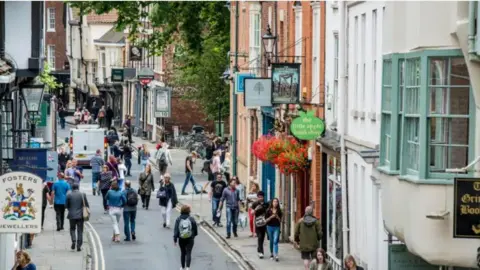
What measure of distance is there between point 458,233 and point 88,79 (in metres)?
92.1

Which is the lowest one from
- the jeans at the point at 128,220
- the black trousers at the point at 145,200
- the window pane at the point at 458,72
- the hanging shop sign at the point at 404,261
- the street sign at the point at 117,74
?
the black trousers at the point at 145,200

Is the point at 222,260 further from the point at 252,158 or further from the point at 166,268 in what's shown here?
the point at 252,158

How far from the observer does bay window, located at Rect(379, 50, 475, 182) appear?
64.7ft

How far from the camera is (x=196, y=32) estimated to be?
2517 inches

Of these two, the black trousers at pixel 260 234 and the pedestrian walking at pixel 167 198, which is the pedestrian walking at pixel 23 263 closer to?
the black trousers at pixel 260 234

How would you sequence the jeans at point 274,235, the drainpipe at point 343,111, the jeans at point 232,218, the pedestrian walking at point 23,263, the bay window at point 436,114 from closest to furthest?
1. the bay window at point 436,114
2. the pedestrian walking at point 23,263
3. the drainpipe at point 343,111
4. the jeans at point 274,235
5. the jeans at point 232,218

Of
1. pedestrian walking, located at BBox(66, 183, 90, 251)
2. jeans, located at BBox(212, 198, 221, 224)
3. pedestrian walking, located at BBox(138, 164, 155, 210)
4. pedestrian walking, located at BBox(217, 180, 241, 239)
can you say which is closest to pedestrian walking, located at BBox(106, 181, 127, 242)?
pedestrian walking, located at BBox(66, 183, 90, 251)

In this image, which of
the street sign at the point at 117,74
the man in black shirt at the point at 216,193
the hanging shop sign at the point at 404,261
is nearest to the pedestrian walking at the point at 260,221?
the man in black shirt at the point at 216,193

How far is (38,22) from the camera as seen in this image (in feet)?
95.3

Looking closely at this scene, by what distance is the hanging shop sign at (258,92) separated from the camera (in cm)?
4112

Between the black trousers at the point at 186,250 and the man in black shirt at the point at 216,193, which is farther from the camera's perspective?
the man in black shirt at the point at 216,193

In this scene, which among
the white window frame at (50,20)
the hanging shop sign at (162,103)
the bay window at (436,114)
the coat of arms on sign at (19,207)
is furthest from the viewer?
the white window frame at (50,20)

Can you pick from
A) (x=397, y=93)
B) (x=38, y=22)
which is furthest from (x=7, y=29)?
(x=397, y=93)

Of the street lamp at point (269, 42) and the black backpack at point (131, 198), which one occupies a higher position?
the street lamp at point (269, 42)
